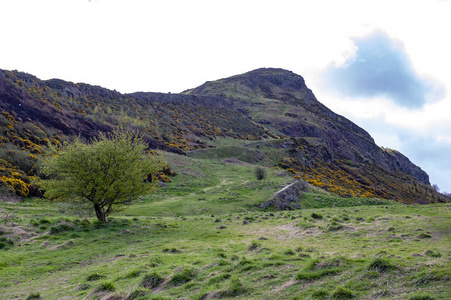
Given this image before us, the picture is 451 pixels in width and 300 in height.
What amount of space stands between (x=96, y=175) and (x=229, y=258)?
17135 mm

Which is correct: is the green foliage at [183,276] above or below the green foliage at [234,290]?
below

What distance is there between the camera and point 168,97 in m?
157

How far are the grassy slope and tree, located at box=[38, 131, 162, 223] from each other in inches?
101

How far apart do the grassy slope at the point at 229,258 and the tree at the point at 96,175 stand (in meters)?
2.56

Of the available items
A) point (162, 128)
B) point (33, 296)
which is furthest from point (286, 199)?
point (162, 128)

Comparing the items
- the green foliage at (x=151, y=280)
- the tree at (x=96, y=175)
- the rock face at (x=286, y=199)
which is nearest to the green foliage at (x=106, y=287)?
the green foliage at (x=151, y=280)

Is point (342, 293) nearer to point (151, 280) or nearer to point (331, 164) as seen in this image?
point (151, 280)

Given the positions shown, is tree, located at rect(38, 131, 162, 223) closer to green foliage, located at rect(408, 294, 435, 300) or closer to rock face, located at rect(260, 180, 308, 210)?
rock face, located at rect(260, 180, 308, 210)

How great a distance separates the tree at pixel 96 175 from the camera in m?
25.4

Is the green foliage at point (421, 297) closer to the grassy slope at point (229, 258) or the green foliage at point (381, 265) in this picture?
the grassy slope at point (229, 258)

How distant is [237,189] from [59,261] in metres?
38.1

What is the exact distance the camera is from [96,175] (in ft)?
84.0

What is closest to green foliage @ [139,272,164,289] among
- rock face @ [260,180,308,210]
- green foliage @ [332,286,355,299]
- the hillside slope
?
green foliage @ [332,286,355,299]

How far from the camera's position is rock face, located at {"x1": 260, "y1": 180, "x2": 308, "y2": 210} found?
4250cm
